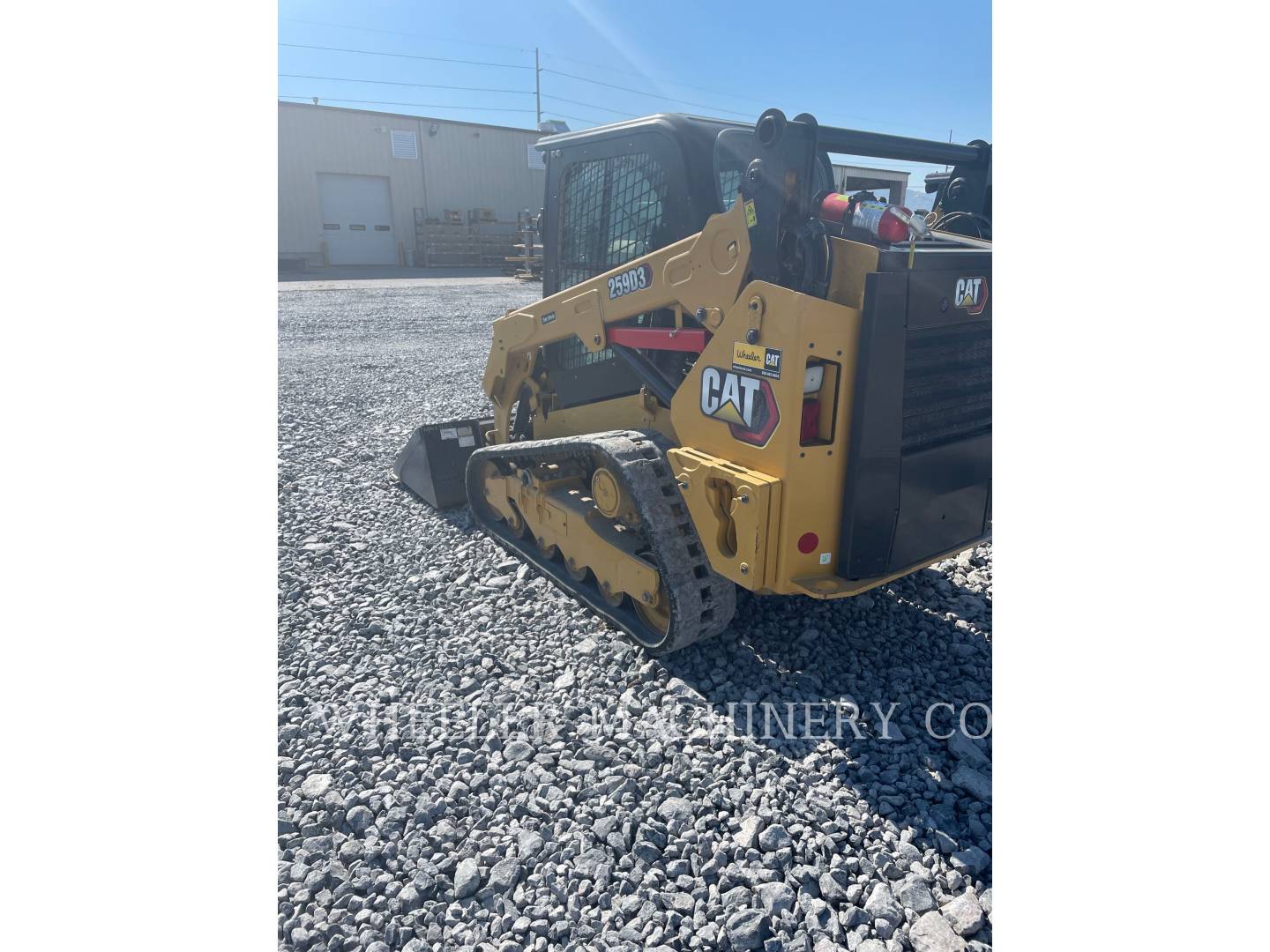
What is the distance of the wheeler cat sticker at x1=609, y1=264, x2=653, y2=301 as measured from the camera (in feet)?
12.2

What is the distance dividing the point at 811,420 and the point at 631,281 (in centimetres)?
127

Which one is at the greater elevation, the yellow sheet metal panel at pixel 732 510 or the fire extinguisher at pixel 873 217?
the fire extinguisher at pixel 873 217

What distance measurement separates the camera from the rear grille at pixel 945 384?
3.18 m

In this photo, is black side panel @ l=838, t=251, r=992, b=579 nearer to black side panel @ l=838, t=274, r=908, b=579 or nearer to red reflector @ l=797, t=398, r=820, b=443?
black side panel @ l=838, t=274, r=908, b=579

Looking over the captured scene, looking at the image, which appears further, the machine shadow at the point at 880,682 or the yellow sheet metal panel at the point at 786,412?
the yellow sheet metal panel at the point at 786,412

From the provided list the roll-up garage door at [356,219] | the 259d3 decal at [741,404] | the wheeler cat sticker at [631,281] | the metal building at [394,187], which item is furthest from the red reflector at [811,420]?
the roll-up garage door at [356,219]

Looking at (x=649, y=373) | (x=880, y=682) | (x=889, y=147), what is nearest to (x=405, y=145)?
(x=649, y=373)

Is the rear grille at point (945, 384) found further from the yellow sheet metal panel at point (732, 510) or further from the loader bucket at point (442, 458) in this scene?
the loader bucket at point (442, 458)

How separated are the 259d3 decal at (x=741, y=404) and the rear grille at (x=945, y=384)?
59 centimetres

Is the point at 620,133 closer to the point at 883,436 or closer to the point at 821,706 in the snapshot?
the point at 883,436

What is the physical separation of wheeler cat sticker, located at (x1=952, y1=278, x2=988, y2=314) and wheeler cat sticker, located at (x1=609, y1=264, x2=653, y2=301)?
4.52 feet

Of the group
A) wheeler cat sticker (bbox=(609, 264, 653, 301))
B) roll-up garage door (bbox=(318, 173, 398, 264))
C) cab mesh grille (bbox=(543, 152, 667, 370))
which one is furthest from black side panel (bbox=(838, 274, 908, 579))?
roll-up garage door (bbox=(318, 173, 398, 264))

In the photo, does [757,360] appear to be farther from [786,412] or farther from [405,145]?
[405,145]

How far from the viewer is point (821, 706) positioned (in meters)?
3.29
